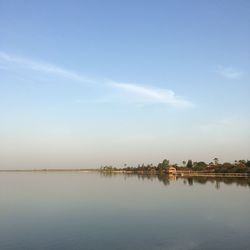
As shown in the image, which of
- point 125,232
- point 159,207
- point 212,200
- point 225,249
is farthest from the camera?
point 212,200

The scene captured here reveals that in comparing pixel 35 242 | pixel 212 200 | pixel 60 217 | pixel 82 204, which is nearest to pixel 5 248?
pixel 35 242

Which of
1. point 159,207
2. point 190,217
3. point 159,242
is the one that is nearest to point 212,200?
point 159,207

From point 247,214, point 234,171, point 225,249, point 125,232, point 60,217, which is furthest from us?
point 234,171

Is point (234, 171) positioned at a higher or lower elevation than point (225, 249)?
higher

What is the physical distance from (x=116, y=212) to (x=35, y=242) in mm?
17343

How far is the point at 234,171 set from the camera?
166m

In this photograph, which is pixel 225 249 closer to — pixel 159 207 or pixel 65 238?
pixel 65 238

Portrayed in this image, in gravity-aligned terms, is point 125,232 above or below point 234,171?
below

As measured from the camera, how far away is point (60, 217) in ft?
135

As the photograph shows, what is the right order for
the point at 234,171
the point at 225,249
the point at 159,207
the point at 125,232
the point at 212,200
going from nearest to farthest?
the point at 225,249 < the point at 125,232 < the point at 159,207 < the point at 212,200 < the point at 234,171

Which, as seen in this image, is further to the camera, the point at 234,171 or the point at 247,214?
the point at 234,171

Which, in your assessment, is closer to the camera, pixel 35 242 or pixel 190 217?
pixel 35 242

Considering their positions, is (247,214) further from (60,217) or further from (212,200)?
(60,217)

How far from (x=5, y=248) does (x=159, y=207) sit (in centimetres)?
2685
